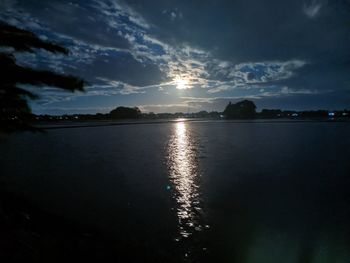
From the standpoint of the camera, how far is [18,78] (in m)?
3.56

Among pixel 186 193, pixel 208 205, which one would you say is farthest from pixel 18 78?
pixel 186 193

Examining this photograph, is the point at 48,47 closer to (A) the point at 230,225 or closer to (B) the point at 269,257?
(B) the point at 269,257

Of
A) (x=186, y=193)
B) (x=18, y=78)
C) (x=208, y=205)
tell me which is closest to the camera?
(x=18, y=78)

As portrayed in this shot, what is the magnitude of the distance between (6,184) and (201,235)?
700 inches

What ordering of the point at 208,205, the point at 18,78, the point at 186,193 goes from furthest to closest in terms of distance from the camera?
the point at 186,193 → the point at 208,205 → the point at 18,78

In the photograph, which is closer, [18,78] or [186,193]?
[18,78]

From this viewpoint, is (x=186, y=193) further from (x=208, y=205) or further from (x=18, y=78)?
(x=18, y=78)

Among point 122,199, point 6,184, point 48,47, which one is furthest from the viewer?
point 6,184

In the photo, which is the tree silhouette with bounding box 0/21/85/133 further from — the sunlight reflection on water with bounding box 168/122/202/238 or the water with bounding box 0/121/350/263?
the sunlight reflection on water with bounding box 168/122/202/238

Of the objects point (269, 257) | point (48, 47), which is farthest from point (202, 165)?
point (48, 47)

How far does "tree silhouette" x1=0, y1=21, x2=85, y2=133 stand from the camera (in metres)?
3.57

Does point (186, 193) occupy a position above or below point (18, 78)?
below

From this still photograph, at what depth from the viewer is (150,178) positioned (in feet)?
71.1

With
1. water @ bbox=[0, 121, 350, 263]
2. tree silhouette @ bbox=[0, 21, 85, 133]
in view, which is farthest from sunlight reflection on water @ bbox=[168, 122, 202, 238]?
tree silhouette @ bbox=[0, 21, 85, 133]
